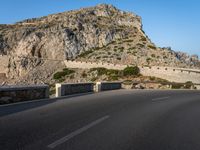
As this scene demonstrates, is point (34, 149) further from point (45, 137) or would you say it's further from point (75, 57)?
point (75, 57)

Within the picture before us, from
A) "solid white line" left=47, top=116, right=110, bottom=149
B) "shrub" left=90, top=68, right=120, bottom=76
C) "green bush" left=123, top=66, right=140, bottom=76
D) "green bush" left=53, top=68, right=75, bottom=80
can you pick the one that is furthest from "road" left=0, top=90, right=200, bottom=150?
"green bush" left=53, top=68, right=75, bottom=80

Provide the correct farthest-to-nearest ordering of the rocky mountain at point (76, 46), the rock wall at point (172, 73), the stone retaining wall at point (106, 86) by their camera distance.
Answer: the rocky mountain at point (76, 46) → the rock wall at point (172, 73) → the stone retaining wall at point (106, 86)

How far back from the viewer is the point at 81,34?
10150cm

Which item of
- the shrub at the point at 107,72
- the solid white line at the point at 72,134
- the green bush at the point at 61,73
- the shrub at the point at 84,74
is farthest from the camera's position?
the green bush at the point at 61,73

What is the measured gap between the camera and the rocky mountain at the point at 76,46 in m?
87.2

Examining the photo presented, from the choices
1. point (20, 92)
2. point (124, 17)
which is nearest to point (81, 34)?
point (124, 17)

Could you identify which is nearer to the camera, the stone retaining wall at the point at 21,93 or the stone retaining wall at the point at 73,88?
the stone retaining wall at the point at 21,93

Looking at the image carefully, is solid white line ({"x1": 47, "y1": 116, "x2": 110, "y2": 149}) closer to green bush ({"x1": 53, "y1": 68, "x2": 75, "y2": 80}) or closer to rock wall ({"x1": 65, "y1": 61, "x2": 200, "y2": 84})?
rock wall ({"x1": 65, "y1": 61, "x2": 200, "y2": 84})

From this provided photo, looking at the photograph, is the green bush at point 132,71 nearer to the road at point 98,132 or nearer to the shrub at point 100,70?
the shrub at point 100,70

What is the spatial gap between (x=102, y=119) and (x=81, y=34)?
9364cm

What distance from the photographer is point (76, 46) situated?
98500 millimetres

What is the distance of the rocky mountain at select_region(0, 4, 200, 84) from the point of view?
3434 inches

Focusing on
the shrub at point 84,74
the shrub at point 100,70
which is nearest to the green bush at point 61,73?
the shrub at point 84,74

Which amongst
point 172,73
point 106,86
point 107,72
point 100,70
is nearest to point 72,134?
point 106,86
